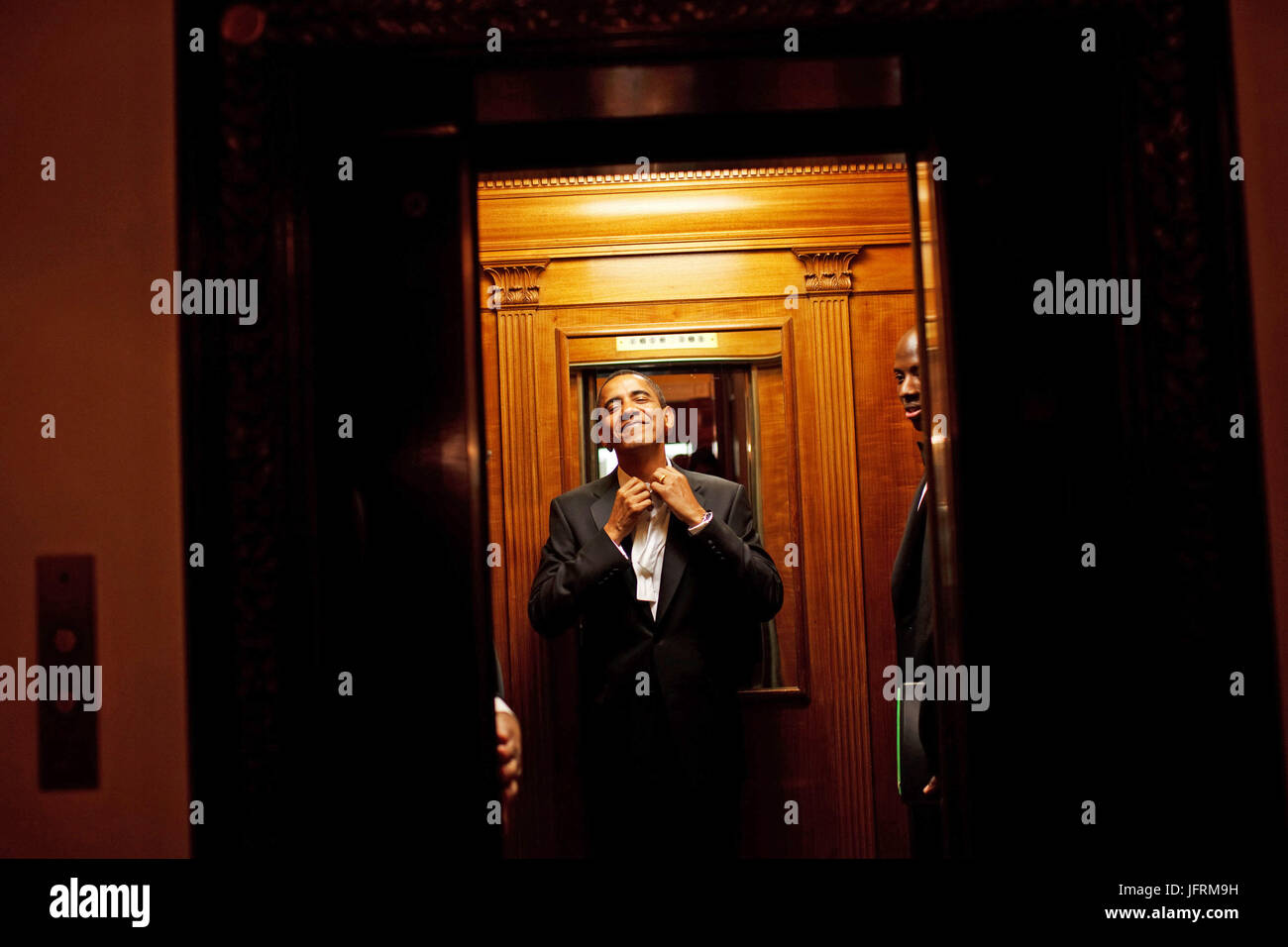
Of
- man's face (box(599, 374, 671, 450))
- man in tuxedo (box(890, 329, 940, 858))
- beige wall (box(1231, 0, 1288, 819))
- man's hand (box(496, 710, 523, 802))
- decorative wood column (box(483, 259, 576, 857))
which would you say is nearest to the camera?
beige wall (box(1231, 0, 1288, 819))

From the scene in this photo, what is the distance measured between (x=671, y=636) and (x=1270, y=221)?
4.46ft

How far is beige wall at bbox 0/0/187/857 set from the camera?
1230mm

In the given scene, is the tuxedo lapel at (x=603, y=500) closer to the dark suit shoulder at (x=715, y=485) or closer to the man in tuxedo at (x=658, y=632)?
the man in tuxedo at (x=658, y=632)

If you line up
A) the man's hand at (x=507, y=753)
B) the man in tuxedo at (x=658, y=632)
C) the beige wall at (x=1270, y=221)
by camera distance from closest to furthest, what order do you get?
the beige wall at (x=1270, y=221)
the man's hand at (x=507, y=753)
the man in tuxedo at (x=658, y=632)

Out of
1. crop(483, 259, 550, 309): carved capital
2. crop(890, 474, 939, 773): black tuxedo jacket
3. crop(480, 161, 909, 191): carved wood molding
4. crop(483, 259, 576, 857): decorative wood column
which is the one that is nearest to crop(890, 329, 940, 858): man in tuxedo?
crop(890, 474, 939, 773): black tuxedo jacket

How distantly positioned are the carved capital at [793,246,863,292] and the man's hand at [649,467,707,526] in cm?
80

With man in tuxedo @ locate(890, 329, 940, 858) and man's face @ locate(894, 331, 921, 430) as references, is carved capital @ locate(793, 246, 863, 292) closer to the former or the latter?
man's face @ locate(894, 331, 921, 430)

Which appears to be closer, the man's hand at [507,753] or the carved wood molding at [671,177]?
the man's hand at [507,753]

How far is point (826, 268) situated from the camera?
251 cm

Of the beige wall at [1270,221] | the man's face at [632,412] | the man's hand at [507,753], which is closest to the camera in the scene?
the beige wall at [1270,221]

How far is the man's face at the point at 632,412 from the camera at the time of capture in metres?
2.14

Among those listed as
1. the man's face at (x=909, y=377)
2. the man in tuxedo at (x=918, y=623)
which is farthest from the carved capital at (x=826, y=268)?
the man in tuxedo at (x=918, y=623)

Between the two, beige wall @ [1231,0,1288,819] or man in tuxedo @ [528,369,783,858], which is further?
man in tuxedo @ [528,369,783,858]

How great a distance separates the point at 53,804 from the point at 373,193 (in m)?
0.98
